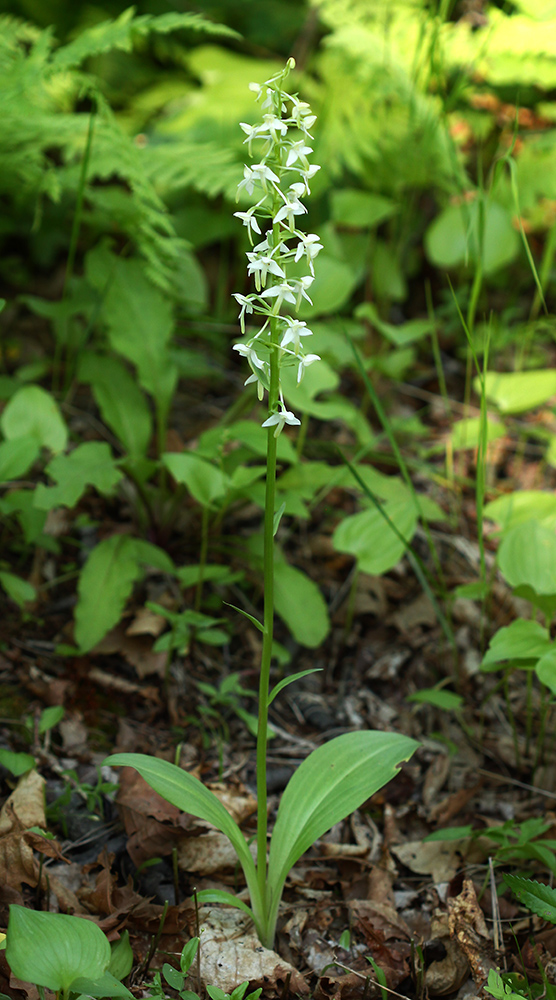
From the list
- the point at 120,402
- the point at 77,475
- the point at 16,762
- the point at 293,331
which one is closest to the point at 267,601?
the point at 293,331

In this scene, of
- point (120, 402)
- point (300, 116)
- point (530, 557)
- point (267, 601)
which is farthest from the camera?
point (120, 402)

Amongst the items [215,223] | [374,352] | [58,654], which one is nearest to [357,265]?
[374,352]

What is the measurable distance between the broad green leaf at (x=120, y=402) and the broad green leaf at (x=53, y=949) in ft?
5.50

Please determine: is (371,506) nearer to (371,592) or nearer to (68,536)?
(371,592)

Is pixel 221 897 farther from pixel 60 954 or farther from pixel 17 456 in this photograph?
pixel 17 456

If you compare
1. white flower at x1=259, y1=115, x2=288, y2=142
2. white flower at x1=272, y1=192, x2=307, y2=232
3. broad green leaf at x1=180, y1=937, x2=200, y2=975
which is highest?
white flower at x1=259, y1=115, x2=288, y2=142

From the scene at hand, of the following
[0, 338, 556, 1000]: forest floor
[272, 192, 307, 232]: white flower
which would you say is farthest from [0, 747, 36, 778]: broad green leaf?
[272, 192, 307, 232]: white flower

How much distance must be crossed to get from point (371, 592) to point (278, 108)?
1.88 m

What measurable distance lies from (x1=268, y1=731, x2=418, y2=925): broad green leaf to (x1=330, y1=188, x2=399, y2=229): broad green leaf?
249 cm

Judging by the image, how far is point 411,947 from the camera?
5.26ft

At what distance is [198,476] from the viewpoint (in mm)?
2217

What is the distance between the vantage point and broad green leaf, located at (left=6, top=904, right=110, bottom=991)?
4.12 ft

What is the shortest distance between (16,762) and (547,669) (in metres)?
1.35

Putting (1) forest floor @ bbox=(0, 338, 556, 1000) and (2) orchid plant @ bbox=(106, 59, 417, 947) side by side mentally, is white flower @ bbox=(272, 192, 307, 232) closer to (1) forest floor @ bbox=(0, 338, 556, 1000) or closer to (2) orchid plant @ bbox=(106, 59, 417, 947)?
(2) orchid plant @ bbox=(106, 59, 417, 947)
